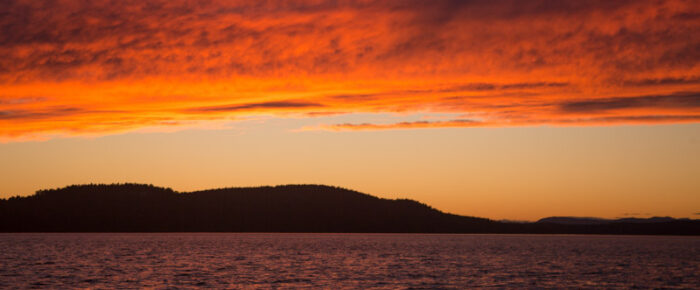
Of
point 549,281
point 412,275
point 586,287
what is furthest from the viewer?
point 412,275

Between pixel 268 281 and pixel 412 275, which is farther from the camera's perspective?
pixel 412 275

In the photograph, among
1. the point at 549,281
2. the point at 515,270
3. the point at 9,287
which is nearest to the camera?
the point at 9,287

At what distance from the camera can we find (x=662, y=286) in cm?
9412

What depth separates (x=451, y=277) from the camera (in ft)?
337

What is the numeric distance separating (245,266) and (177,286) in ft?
116

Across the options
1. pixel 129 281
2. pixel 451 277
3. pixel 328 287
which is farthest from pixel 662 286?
pixel 129 281

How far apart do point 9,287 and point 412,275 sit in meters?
50.5

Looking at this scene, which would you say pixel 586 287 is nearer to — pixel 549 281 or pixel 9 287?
pixel 549 281

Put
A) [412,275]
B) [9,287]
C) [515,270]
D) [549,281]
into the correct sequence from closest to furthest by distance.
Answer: [9,287] → [549,281] → [412,275] → [515,270]

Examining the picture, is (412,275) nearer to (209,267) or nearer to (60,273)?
(209,267)

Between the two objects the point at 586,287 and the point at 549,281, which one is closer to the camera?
the point at 586,287

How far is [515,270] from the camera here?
387 ft

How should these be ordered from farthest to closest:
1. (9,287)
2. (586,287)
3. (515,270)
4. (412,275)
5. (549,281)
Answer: (515,270)
(412,275)
(549,281)
(586,287)
(9,287)

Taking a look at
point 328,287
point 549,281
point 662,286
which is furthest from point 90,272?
point 662,286
